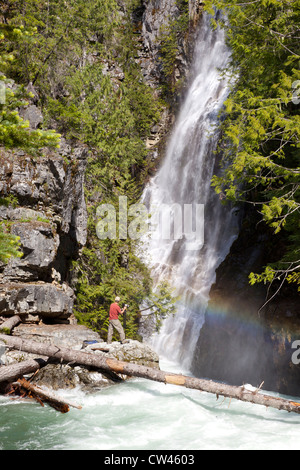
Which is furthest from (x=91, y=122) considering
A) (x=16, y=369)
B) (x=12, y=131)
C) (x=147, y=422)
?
(x=147, y=422)

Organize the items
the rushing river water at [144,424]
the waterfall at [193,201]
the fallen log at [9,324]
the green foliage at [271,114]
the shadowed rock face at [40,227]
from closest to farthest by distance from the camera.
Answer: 1. the rushing river water at [144,424]
2. the green foliage at [271,114]
3. the fallen log at [9,324]
4. the shadowed rock face at [40,227]
5. the waterfall at [193,201]

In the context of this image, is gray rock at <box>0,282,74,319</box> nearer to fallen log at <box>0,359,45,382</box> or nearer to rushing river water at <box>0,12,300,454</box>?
fallen log at <box>0,359,45,382</box>

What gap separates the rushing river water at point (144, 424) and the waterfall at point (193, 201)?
7.61 meters

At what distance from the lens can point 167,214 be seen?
2636cm

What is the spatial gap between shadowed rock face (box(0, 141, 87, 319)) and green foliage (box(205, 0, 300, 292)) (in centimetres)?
596

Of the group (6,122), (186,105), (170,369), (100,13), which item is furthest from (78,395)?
(100,13)

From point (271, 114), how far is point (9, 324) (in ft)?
30.8

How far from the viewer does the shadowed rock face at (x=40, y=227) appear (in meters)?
11.0

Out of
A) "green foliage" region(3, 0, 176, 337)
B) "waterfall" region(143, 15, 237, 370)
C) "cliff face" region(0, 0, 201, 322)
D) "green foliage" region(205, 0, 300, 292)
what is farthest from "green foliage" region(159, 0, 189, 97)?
"green foliage" region(205, 0, 300, 292)

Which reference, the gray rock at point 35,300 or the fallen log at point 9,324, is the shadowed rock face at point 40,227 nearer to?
the gray rock at point 35,300

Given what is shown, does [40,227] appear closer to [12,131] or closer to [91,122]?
[12,131]

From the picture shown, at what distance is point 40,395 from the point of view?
7.70 meters

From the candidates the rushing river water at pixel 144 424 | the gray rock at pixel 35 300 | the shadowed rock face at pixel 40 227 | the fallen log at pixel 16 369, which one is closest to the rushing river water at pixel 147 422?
the rushing river water at pixel 144 424

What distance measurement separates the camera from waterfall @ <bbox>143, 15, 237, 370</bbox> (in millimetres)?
17578
